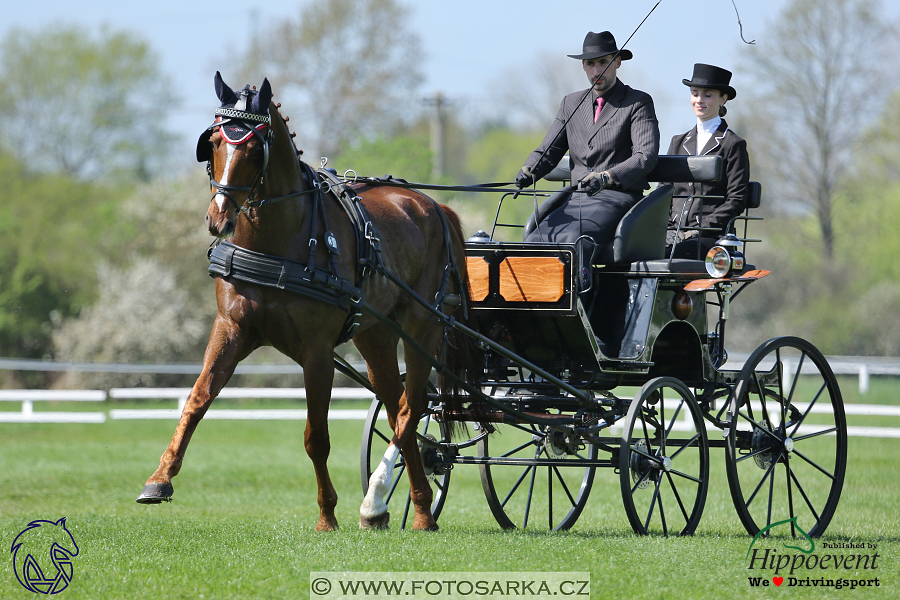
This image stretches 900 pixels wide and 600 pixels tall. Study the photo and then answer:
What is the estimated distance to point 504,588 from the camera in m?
4.46

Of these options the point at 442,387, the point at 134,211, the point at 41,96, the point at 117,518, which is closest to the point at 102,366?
the point at 134,211

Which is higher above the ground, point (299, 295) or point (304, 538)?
point (299, 295)

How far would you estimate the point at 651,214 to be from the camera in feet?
21.2

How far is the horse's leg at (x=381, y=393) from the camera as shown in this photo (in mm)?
5992

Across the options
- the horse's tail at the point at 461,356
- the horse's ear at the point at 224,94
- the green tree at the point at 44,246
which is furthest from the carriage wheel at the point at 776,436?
the green tree at the point at 44,246

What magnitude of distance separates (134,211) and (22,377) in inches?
216

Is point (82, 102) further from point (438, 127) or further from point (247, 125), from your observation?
point (247, 125)

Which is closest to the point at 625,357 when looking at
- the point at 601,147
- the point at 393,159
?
the point at 601,147

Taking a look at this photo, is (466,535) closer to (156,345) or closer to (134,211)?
(156,345)

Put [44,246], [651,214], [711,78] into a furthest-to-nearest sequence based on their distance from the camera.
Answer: [44,246], [711,78], [651,214]

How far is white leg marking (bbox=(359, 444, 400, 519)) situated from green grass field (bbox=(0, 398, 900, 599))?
0.50 ft

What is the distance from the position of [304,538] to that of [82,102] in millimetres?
26428

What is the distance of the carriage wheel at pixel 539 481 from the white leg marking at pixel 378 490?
2.08 ft

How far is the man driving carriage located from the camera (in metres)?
6.38
